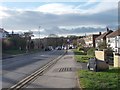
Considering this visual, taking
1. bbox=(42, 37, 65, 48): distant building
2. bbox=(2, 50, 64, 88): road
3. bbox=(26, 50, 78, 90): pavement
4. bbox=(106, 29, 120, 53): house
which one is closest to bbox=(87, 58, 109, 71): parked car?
bbox=(26, 50, 78, 90): pavement

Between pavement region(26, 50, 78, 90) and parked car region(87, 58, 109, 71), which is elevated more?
parked car region(87, 58, 109, 71)

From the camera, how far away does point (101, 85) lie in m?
13.9

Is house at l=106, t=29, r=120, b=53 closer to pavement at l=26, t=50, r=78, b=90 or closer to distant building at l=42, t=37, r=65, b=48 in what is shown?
pavement at l=26, t=50, r=78, b=90

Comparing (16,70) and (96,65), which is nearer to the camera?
(96,65)

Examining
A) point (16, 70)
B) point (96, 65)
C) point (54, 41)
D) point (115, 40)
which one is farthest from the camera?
point (54, 41)

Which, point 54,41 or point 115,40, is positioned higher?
point 54,41

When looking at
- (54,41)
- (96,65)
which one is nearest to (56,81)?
(96,65)

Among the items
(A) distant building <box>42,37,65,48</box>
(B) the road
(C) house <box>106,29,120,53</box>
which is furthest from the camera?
(A) distant building <box>42,37,65,48</box>

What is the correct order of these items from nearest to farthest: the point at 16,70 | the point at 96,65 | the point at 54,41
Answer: the point at 96,65 < the point at 16,70 < the point at 54,41

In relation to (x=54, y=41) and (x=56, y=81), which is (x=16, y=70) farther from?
(x=54, y=41)

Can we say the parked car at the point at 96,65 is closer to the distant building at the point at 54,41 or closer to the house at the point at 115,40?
the house at the point at 115,40

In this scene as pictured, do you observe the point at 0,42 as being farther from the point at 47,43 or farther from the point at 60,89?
the point at 47,43

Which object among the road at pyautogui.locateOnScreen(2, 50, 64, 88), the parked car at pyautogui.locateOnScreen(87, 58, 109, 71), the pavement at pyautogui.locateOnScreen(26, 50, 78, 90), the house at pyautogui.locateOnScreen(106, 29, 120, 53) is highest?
the house at pyautogui.locateOnScreen(106, 29, 120, 53)

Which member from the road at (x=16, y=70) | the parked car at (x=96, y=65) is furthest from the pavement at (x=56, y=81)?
the parked car at (x=96, y=65)
